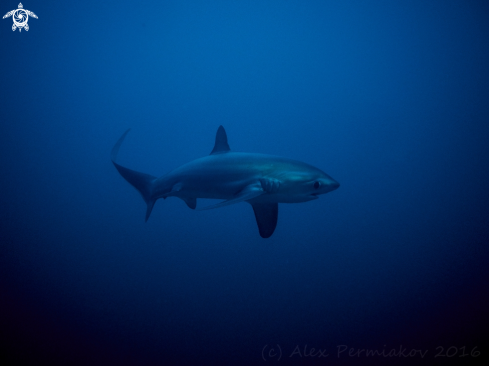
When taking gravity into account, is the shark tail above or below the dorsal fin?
below

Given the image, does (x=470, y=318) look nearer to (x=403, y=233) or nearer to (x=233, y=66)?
(x=403, y=233)

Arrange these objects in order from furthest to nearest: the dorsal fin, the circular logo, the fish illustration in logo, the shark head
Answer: the circular logo < the fish illustration in logo < the dorsal fin < the shark head

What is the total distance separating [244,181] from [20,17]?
20.1 metres

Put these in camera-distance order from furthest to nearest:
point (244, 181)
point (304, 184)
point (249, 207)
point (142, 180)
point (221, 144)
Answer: point (249, 207) < point (142, 180) < point (221, 144) < point (244, 181) < point (304, 184)

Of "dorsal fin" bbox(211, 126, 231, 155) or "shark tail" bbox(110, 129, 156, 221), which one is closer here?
"dorsal fin" bbox(211, 126, 231, 155)

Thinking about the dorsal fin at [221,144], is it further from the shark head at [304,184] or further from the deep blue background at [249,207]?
the deep blue background at [249,207]

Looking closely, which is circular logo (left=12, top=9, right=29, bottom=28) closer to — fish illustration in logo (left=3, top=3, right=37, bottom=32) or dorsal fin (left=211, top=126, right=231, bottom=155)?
fish illustration in logo (left=3, top=3, right=37, bottom=32)

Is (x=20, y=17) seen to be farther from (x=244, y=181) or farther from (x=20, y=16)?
(x=244, y=181)

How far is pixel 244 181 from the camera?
324cm

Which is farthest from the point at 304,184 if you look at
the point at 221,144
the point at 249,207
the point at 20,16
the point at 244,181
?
the point at 20,16

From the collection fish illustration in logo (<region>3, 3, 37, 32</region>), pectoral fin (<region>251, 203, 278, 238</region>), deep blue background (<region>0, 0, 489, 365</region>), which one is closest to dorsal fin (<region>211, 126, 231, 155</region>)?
pectoral fin (<region>251, 203, 278, 238</region>)

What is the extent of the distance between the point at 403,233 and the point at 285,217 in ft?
17.5

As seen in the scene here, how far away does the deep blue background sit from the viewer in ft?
20.2

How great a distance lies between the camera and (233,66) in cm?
2919
